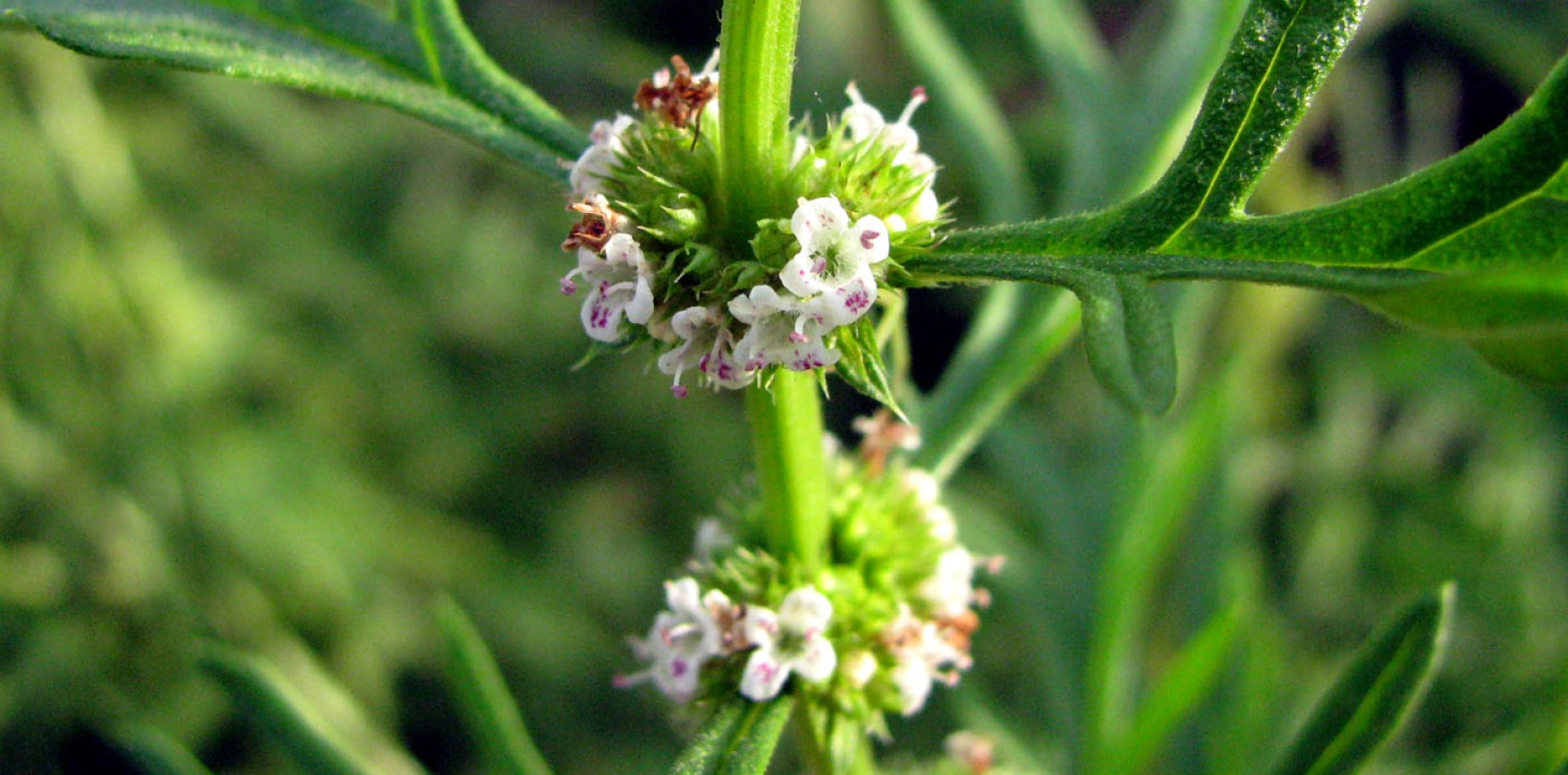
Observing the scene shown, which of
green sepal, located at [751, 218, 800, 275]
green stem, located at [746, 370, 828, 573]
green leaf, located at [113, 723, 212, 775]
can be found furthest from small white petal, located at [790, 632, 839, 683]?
green leaf, located at [113, 723, 212, 775]

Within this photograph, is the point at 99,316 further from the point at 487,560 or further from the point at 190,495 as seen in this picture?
the point at 487,560

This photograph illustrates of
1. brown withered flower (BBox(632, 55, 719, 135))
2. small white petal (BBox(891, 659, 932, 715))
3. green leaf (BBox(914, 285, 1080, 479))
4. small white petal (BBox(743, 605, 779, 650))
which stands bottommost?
small white petal (BBox(743, 605, 779, 650))

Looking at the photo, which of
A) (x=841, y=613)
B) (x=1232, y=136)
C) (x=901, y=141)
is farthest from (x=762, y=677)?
(x=1232, y=136)

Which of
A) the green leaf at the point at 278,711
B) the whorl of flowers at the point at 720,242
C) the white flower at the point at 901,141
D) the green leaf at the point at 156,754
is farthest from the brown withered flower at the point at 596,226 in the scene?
the green leaf at the point at 156,754

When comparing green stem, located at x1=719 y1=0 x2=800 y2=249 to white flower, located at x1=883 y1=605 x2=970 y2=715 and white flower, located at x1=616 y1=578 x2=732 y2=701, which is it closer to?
white flower, located at x1=616 y1=578 x2=732 y2=701

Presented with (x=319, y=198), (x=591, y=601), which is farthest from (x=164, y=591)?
(x=319, y=198)
